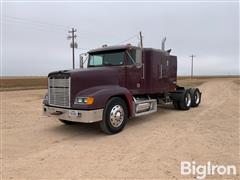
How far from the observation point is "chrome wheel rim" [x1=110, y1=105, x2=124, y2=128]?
20.0 ft

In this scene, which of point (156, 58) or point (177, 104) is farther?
point (177, 104)

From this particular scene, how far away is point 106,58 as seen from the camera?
24.5ft

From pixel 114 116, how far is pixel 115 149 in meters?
1.40

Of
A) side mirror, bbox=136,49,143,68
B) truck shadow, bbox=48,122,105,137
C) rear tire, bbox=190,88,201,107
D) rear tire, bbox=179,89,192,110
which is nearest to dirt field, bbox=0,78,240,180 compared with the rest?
truck shadow, bbox=48,122,105,137

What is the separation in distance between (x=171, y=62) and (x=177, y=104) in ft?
6.97

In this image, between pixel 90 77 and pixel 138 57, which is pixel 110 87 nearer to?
pixel 90 77

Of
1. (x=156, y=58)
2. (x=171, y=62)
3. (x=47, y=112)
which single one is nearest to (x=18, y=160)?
(x=47, y=112)

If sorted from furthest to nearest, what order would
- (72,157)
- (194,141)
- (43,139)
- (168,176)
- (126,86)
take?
1. (126,86)
2. (43,139)
3. (194,141)
4. (72,157)
5. (168,176)

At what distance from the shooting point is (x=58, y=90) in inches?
241

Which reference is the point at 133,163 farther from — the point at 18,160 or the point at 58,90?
the point at 58,90

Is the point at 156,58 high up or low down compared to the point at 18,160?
up

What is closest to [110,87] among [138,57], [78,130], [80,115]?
[80,115]

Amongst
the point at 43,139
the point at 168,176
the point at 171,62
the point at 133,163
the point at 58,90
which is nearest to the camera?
the point at 168,176

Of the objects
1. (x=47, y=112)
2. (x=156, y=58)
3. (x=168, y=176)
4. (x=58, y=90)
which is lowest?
(x=168, y=176)
